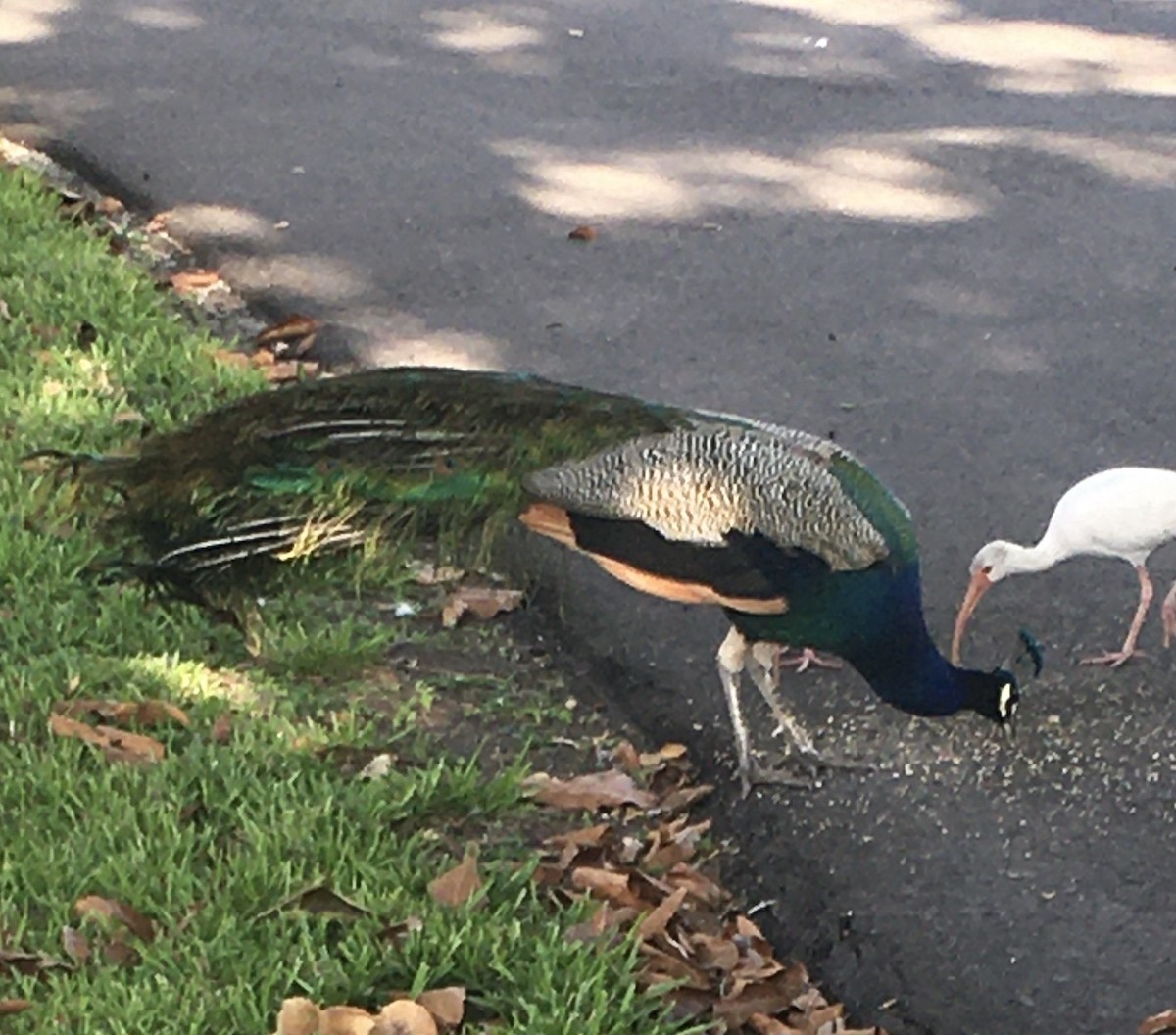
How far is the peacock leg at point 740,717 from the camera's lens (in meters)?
3.53

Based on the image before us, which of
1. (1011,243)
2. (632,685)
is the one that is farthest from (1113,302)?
(632,685)

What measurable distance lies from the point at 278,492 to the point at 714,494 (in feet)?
2.39

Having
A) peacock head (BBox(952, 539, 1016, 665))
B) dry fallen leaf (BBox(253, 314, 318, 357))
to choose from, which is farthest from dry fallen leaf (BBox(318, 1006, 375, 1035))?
dry fallen leaf (BBox(253, 314, 318, 357))

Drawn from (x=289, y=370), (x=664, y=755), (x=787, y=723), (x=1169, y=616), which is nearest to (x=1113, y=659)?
(x=1169, y=616)

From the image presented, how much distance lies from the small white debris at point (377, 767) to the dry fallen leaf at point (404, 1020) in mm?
693

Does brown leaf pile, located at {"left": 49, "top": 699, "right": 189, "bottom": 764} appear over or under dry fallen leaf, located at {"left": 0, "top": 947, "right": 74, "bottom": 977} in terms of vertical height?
over

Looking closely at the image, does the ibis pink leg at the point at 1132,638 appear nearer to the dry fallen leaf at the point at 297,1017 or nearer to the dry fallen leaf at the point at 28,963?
the dry fallen leaf at the point at 297,1017

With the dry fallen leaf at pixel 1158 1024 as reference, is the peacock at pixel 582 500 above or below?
above

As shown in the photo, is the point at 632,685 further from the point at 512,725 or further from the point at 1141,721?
the point at 1141,721

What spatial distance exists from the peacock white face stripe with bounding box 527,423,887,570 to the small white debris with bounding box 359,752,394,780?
54 cm

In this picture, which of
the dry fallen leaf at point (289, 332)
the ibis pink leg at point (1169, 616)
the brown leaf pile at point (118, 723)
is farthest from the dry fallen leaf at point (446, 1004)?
the dry fallen leaf at point (289, 332)

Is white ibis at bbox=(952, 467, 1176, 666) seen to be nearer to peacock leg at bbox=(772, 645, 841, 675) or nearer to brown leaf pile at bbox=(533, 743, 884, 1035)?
peacock leg at bbox=(772, 645, 841, 675)

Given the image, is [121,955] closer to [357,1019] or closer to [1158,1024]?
[357,1019]

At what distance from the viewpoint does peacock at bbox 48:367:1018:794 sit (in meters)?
3.29
